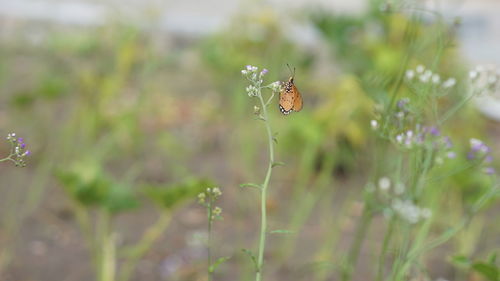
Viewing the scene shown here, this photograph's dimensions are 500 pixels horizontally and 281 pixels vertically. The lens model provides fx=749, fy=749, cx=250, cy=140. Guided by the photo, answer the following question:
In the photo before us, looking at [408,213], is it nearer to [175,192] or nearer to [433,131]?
[433,131]

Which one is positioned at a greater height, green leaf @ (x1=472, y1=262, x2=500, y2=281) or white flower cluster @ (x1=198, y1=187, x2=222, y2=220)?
white flower cluster @ (x1=198, y1=187, x2=222, y2=220)

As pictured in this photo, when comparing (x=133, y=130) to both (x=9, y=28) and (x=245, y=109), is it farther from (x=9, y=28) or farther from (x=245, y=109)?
(x=9, y=28)

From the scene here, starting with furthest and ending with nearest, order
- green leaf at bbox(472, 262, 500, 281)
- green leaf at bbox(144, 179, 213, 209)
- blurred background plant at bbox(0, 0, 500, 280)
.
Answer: blurred background plant at bbox(0, 0, 500, 280), green leaf at bbox(144, 179, 213, 209), green leaf at bbox(472, 262, 500, 281)

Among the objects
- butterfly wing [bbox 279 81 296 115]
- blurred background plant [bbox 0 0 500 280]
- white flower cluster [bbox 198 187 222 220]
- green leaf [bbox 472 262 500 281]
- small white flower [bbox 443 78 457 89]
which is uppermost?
blurred background plant [bbox 0 0 500 280]

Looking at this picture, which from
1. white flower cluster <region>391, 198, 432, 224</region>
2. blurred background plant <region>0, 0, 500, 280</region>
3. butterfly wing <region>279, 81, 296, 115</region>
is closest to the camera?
butterfly wing <region>279, 81, 296, 115</region>

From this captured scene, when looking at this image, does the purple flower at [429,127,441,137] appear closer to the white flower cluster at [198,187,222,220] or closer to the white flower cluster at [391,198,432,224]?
the white flower cluster at [391,198,432,224]

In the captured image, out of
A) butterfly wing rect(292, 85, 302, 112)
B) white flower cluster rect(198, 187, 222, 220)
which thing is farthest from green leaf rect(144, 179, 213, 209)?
butterfly wing rect(292, 85, 302, 112)

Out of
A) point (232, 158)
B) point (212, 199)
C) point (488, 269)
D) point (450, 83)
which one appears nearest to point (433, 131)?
point (450, 83)

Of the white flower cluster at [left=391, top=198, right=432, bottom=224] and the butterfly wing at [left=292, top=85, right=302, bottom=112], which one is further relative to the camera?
the white flower cluster at [left=391, top=198, right=432, bottom=224]

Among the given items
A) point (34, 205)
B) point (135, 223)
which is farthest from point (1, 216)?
point (135, 223)

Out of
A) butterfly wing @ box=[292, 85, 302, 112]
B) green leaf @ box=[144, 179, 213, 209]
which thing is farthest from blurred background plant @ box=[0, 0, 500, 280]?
butterfly wing @ box=[292, 85, 302, 112]
